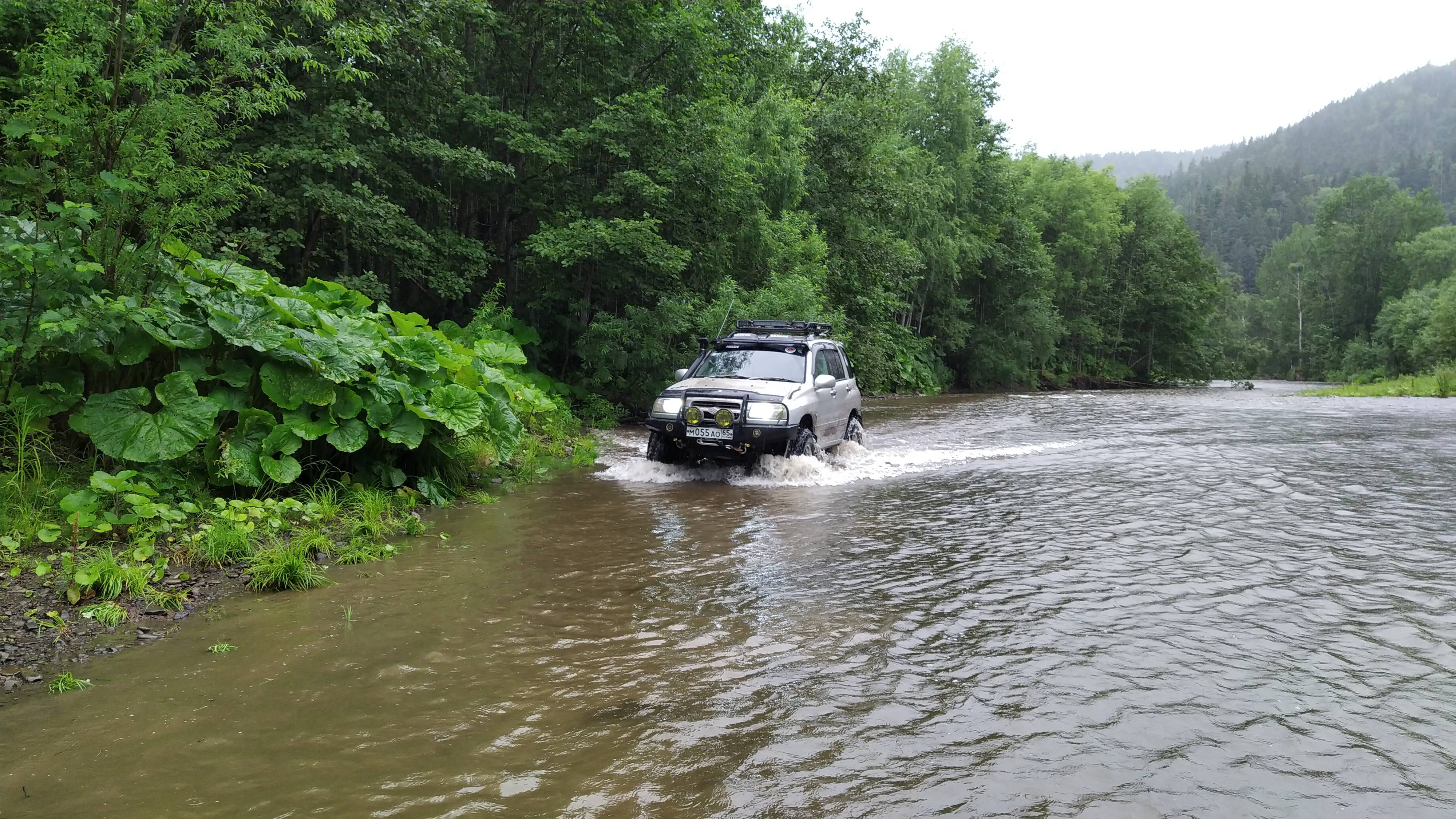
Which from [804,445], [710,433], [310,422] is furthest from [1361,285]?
[310,422]

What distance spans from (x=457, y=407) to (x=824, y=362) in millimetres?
5849

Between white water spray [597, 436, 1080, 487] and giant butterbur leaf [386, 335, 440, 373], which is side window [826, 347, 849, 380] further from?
giant butterbur leaf [386, 335, 440, 373]

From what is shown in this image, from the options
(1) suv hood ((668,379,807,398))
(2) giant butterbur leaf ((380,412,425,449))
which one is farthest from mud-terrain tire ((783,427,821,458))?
(2) giant butterbur leaf ((380,412,425,449))

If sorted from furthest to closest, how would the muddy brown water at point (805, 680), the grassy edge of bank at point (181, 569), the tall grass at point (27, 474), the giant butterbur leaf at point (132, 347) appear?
1. the giant butterbur leaf at point (132, 347)
2. the tall grass at point (27, 474)
3. the grassy edge of bank at point (181, 569)
4. the muddy brown water at point (805, 680)

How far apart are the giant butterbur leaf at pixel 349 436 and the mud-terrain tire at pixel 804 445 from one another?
5250 millimetres

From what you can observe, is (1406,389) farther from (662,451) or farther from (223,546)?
(223,546)

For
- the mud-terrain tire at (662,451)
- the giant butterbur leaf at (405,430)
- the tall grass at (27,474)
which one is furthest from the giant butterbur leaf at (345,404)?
the mud-terrain tire at (662,451)

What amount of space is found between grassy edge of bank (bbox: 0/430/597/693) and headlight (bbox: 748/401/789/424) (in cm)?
433

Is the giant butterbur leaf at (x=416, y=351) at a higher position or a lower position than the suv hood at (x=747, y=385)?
higher

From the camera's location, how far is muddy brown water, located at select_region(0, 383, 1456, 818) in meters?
3.39

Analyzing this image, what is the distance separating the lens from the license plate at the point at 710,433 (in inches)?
432

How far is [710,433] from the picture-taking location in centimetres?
1102

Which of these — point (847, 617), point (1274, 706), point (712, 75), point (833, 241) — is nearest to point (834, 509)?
point (847, 617)

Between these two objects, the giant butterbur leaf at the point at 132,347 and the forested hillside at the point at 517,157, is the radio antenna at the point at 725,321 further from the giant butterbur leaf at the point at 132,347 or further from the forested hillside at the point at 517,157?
the giant butterbur leaf at the point at 132,347
